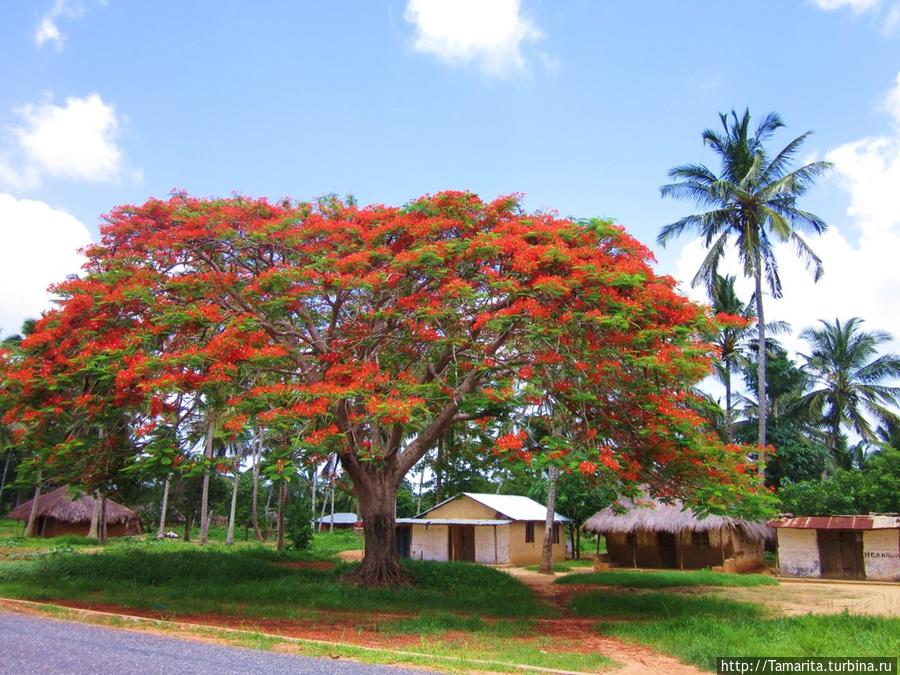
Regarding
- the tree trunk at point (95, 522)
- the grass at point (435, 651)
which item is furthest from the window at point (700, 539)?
the tree trunk at point (95, 522)

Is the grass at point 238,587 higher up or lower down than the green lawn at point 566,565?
higher up

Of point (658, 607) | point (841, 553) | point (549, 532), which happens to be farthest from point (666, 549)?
point (658, 607)

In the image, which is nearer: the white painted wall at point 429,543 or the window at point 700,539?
the window at point 700,539

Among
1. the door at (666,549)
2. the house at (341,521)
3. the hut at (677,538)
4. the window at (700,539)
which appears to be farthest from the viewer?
the house at (341,521)

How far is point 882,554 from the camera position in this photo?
20047 mm

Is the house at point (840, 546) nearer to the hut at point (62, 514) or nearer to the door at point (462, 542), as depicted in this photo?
the door at point (462, 542)

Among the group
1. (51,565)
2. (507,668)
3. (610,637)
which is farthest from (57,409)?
(610,637)

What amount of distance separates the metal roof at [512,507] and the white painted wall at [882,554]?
36.7 feet

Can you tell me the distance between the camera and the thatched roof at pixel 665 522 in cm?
2322

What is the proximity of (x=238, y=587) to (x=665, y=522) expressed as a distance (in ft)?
52.7

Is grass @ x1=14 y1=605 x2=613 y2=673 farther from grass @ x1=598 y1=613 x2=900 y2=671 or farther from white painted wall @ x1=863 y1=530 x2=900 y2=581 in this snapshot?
white painted wall @ x1=863 y1=530 x2=900 y2=581

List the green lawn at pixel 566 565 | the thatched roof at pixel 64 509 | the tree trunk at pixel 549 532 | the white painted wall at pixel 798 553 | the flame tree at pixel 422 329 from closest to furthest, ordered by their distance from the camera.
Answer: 1. the flame tree at pixel 422 329
2. the white painted wall at pixel 798 553
3. the tree trunk at pixel 549 532
4. the green lawn at pixel 566 565
5. the thatched roof at pixel 64 509

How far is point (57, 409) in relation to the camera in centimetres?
1098

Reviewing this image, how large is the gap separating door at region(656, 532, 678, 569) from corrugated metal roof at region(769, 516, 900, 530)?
4593mm
